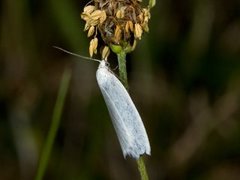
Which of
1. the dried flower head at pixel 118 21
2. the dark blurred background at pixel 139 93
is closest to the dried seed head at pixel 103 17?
the dried flower head at pixel 118 21

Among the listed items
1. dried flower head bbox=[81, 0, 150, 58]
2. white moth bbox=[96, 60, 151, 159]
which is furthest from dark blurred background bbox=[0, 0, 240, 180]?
dried flower head bbox=[81, 0, 150, 58]

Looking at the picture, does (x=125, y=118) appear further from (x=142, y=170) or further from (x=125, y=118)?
(x=142, y=170)

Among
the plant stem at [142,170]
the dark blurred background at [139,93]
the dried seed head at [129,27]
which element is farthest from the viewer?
the dark blurred background at [139,93]

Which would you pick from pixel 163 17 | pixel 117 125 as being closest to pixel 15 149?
pixel 163 17

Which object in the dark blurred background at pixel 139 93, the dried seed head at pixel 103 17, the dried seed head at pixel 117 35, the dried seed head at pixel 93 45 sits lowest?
the dark blurred background at pixel 139 93

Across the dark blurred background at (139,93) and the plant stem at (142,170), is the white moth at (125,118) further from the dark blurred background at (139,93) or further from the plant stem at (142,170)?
the dark blurred background at (139,93)

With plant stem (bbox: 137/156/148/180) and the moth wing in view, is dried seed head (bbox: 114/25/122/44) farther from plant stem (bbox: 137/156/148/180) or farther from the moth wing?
plant stem (bbox: 137/156/148/180)
